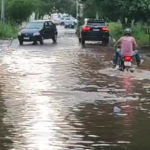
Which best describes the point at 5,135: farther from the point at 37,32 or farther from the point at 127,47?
the point at 37,32

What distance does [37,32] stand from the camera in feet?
123

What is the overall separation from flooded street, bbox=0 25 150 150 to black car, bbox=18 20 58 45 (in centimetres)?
1652

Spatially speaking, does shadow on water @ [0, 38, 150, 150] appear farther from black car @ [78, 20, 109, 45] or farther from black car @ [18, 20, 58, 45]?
black car @ [78, 20, 109, 45]

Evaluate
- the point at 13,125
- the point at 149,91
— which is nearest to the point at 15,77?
the point at 149,91

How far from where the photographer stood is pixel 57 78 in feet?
56.4

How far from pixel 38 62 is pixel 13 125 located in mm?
13168

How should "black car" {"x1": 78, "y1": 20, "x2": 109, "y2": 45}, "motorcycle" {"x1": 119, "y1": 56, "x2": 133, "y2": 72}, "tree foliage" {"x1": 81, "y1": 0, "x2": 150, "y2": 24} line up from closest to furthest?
"motorcycle" {"x1": 119, "y1": 56, "x2": 133, "y2": 72}
"tree foliage" {"x1": 81, "y1": 0, "x2": 150, "y2": 24}
"black car" {"x1": 78, "y1": 20, "x2": 109, "y2": 45}

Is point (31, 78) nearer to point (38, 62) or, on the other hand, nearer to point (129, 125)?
point (38, 62)

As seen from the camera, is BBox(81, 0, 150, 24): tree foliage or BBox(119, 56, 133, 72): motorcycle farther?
BBox(81, 0, 150, 24): tree foliage

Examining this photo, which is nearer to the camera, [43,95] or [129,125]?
[129,125]

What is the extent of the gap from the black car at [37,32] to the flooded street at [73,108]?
1652 cm

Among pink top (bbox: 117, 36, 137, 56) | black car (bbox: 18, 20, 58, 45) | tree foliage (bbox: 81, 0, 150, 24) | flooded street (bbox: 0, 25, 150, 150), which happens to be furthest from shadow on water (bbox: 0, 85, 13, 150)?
black car (bbox: 18, 20, 58, 45)

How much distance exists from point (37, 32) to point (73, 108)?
26.3 m

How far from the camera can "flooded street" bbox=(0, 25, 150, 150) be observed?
866 cm
